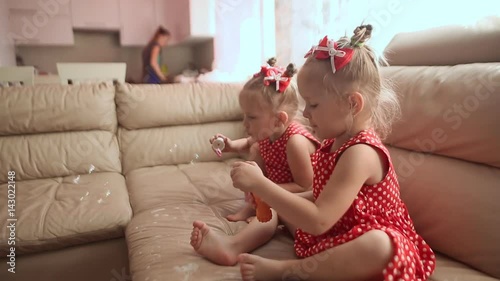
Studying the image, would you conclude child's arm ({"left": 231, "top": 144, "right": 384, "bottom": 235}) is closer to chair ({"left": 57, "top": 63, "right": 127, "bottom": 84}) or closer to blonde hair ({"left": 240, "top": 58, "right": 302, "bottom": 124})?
blonde hair ({"left": 240, "top": 58, "right": 302, "bottom": 124})

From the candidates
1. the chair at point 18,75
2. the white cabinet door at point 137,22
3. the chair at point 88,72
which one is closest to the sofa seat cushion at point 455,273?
the chair at point 88,72

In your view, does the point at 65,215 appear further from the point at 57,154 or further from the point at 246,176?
the point at 246,176

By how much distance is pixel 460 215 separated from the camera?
3.26ft

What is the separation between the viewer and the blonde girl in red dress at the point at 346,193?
827 millimetres

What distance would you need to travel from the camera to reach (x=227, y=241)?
104 centimetres

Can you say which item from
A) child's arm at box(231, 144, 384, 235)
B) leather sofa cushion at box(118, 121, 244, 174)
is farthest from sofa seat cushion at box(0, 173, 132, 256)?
child's arm at box(231, 144, 384, 235)

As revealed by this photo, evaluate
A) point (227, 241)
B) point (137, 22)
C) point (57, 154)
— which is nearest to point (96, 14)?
point (137, 22)

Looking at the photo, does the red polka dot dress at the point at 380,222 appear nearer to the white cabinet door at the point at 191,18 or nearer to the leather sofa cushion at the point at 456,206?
the leather sofa cushion at the point at 456,206

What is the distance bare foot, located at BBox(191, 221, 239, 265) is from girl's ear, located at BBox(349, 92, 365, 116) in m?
0.48

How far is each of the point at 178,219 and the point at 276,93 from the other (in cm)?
56

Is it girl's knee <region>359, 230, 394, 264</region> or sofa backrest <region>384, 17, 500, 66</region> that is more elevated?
sofa backrest <region>384, 17, 500, 66</region>

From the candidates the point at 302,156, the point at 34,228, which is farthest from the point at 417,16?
the point at 34,228

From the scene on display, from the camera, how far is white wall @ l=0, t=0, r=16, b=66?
347 centimetres

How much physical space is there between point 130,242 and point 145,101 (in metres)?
1.02
